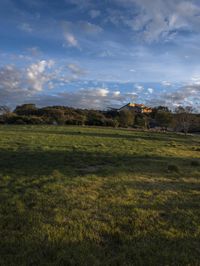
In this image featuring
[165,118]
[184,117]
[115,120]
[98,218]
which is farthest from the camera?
[115,120]

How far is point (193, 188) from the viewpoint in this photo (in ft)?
34.5

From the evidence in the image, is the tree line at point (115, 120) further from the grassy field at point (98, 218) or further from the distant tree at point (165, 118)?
the grassy field at point (98, 218)

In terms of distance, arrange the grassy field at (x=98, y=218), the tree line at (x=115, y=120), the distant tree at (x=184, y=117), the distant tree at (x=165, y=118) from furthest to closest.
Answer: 1. the distant tree at (x=165, y=118)
2. the tree line at (x=115, y=120)
3. the distant tree at (x=184, y=117)
4. the grassy field at (x=98, y=218)

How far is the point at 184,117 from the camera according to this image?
65.6m

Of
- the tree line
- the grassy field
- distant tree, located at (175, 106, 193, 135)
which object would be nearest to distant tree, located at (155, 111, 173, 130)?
the tree line

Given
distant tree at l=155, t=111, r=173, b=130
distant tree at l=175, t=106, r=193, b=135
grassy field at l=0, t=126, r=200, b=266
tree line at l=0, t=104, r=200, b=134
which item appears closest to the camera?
grassy field at l=0, t=126, r=200, b=266

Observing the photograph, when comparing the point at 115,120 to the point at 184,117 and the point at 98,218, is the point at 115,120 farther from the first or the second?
the point at 98,218

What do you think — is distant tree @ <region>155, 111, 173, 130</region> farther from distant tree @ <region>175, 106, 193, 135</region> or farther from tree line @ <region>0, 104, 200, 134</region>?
distant tree @ <region>175, 106, 193, 135</region>

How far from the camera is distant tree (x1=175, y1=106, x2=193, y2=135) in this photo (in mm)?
65300

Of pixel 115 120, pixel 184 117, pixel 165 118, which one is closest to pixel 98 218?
pixel 184 117

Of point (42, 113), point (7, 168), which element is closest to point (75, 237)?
point (7, 168)

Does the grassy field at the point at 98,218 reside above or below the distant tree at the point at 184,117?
below

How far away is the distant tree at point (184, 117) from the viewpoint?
65300 millimetres

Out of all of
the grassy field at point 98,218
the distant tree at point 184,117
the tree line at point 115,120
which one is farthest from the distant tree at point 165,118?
the grassy field at point 98,218
